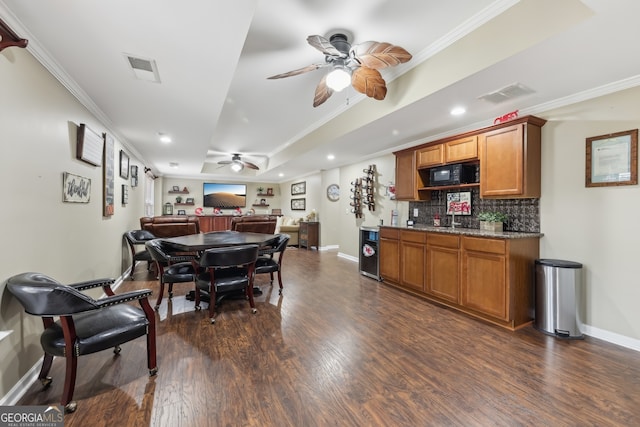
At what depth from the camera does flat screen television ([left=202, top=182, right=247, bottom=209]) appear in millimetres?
10656

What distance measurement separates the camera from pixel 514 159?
3057 millimetres

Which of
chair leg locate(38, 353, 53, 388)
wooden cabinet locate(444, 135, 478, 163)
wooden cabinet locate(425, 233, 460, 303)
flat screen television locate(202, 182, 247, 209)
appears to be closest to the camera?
chair leg locate(38, 353, 53, 388)

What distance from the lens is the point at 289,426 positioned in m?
1.55

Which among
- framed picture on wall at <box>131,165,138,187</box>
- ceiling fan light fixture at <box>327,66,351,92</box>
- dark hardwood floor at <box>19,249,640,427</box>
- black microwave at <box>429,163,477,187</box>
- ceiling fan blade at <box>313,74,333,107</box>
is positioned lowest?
dark hardwood floor at <box>19,249,640,427</box>

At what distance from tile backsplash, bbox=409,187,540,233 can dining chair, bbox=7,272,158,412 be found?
3888 mm

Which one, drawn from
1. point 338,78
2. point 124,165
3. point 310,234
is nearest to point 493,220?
point 338,78

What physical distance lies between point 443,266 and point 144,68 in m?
3.79

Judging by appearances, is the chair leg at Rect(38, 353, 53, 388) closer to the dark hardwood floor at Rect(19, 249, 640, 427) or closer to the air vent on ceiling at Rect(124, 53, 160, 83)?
the dark hardwood floor at Rect(19, 249, 640, 427)

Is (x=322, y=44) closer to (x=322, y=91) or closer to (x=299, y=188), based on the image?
(x=322, y=91)

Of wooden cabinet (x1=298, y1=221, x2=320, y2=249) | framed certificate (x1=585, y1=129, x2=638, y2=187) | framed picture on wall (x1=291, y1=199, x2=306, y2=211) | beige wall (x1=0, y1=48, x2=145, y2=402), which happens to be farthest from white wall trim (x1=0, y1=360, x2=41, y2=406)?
framed picture on wall (x1=291, y1=199, x2=306, y2=211)

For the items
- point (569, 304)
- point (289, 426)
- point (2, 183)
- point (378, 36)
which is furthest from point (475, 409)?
point (2, 183)

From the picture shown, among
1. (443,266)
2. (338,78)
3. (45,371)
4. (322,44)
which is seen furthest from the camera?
(443,266)

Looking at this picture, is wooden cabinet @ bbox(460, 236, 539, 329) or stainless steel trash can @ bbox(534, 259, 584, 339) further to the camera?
wooden cabinet @ bbox(460, 236, 539, 329)

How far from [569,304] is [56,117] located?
493 cm
